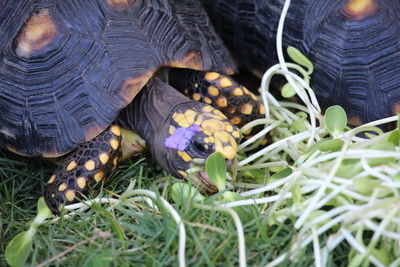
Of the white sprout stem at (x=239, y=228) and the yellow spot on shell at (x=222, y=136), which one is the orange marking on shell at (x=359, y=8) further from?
the white sprout stem at (x=239, y=228)

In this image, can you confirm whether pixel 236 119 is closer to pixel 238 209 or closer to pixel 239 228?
pixel 238 209

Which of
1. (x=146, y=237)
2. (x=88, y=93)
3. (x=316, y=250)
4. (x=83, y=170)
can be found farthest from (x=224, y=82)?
(x=316, y=250)

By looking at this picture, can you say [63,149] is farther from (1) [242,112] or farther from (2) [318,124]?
(2) [318,124]

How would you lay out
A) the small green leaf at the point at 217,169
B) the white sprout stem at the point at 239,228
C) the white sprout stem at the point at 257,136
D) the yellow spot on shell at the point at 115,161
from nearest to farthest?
the white sprout stem at the point at 239,228 < the small green leaf at the point at 217,169 < the yellow spot on shell at the point at 115,161 < the white sprout stem at the point at 257,136

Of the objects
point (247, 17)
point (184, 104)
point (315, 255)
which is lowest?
point (315, 255)

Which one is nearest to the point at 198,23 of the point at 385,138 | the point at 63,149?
the point at 63,149

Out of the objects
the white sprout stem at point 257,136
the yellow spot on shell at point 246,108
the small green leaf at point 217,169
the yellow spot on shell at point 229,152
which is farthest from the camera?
the yellow spot on shell at point 246,108

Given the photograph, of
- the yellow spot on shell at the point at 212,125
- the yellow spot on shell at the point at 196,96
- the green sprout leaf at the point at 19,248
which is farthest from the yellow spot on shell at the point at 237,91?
the green sprout leaf at the point at 19,248
